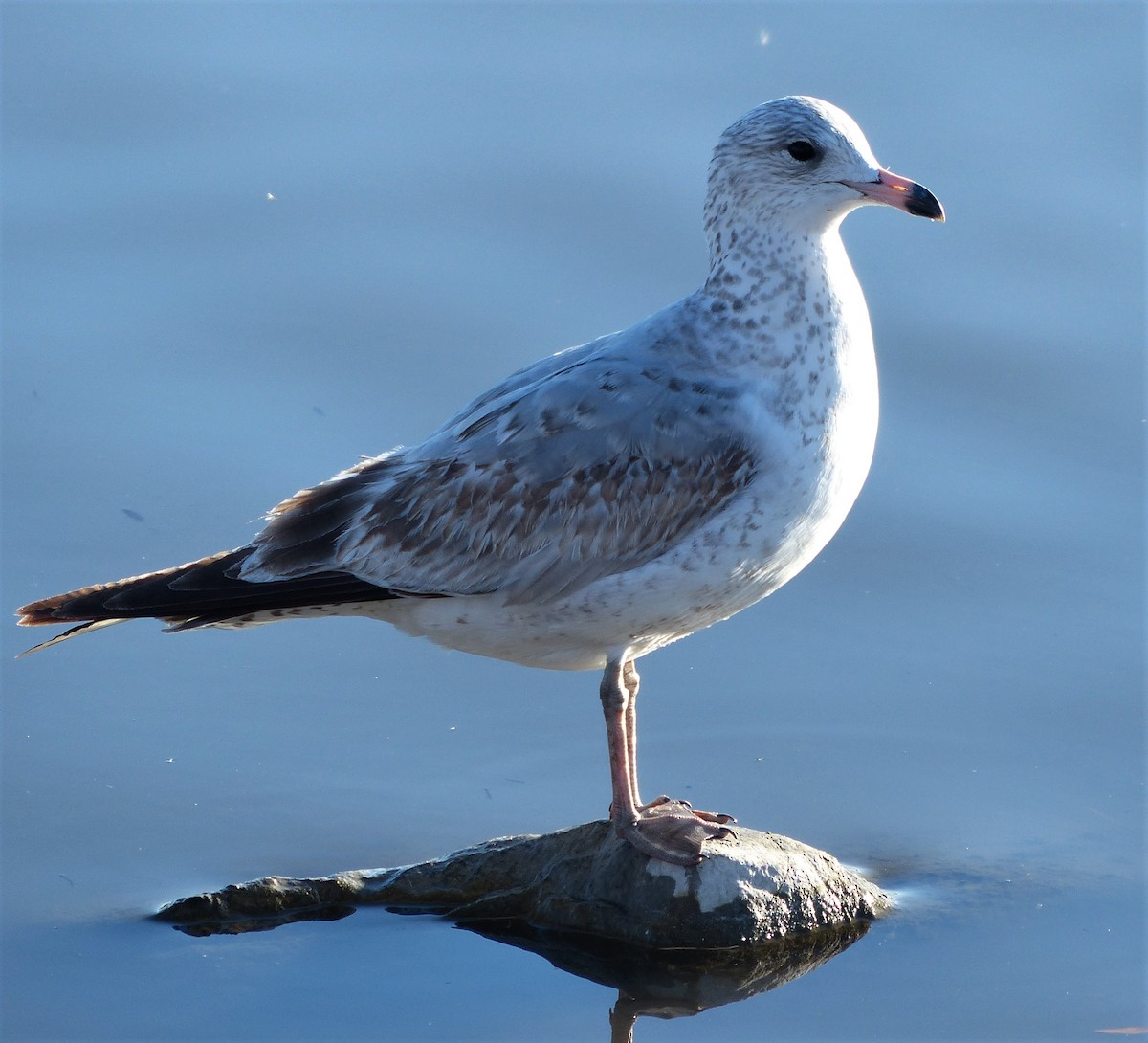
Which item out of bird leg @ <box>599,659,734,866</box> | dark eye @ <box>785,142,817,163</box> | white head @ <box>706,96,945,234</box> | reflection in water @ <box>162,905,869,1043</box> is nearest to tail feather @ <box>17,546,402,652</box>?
bird leg @ <box>599,659,734,866</box>

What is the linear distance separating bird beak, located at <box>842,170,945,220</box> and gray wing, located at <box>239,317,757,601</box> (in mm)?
735

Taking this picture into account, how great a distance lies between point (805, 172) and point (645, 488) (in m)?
1.09

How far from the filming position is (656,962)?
607cm

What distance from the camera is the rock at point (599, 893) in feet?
20.1

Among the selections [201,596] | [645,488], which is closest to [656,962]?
[645,488]

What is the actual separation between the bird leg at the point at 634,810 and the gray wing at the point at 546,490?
1.46ft

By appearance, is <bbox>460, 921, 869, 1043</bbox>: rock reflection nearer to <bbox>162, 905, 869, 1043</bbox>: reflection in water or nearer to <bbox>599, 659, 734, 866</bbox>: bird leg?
<bbox>162, 905, 869, 1043</bbox>: reflection in water

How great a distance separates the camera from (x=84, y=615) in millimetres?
6379

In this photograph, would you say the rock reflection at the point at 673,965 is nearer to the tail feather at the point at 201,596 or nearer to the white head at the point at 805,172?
the tail feather at the point at 201,596

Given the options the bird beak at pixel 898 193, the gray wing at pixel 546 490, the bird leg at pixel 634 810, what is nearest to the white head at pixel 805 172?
the bird beak at pixel 898 193

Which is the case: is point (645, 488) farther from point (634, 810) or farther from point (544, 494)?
point (634, 810)

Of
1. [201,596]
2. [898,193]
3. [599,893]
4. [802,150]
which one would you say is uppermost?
[802,150]

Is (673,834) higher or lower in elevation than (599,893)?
higher

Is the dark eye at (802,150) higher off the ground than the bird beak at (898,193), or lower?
higher
